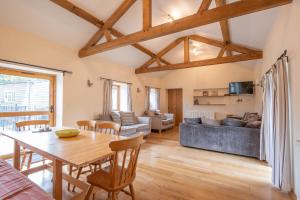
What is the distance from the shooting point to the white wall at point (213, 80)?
6.34 metres

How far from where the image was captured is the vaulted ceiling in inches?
119

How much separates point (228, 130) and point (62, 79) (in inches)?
169

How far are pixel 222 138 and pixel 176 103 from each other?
14.8ft

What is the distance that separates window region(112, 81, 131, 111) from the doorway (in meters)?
3.03

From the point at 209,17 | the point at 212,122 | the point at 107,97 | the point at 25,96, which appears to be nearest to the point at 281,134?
the point at 212,122

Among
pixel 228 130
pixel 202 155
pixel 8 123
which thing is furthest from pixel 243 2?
pixel 8 123

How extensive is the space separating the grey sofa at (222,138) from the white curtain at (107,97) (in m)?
→ 2.41

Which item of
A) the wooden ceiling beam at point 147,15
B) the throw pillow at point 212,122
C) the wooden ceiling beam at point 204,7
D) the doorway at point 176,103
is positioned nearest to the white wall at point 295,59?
the wooden ceiling beam at point 204,7

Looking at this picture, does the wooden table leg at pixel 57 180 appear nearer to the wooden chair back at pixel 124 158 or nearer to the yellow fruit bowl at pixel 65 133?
the wooden chair back at pixel 124 158

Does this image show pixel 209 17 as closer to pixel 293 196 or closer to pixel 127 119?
pixel 293 196

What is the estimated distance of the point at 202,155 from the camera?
369cm

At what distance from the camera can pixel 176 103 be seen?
8.28 meters

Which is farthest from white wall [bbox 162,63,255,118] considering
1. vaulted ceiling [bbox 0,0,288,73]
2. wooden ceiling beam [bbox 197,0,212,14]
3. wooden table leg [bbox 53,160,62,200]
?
wooden table leg [bbox 53,160,62,200]

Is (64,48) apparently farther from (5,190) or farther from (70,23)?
(5,190)
